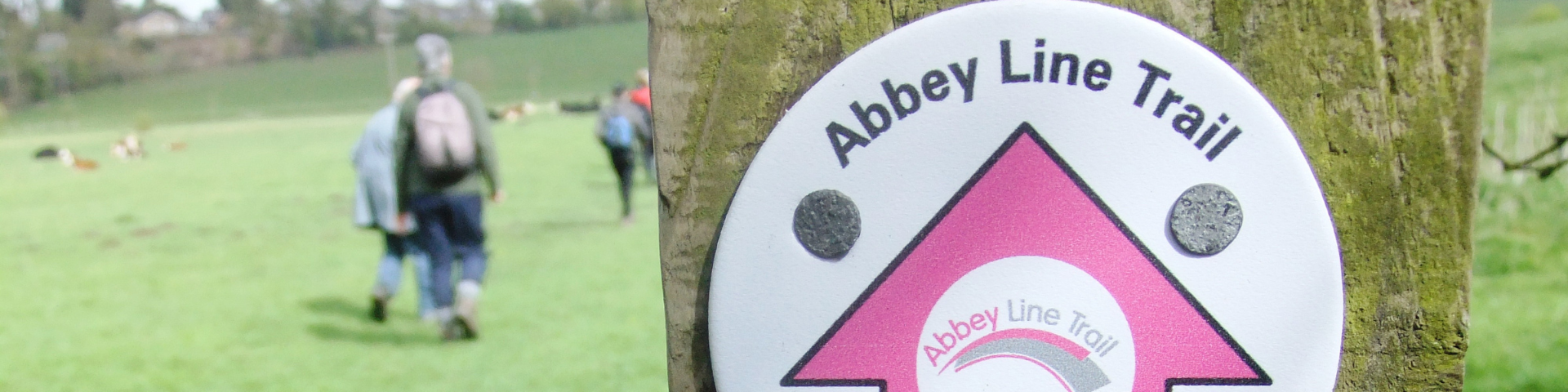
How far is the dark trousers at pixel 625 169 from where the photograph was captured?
877 cm

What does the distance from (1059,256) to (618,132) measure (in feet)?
26.2

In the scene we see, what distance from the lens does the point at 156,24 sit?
87000 millimetres

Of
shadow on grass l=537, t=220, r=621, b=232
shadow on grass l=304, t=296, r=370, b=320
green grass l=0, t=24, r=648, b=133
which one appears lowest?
green grass l=0, t=24, r=648, b=133

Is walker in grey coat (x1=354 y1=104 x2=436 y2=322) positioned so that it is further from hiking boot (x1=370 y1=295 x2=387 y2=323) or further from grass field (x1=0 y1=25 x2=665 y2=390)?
grass field (x1=0 y1=25 x2=665 y2=390)

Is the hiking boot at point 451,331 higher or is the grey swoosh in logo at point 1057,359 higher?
the grey swoosh in logo at point 1057,359

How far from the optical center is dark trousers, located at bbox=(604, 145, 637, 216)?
28.8 ft

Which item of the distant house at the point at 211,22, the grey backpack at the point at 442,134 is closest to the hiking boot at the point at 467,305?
the grey backpack at the point at 442,134

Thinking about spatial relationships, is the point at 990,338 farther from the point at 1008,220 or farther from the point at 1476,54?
the point at 1476,54

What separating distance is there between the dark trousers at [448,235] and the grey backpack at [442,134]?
0.58 ft

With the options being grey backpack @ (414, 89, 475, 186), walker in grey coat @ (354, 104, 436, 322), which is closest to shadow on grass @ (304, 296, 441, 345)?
walker in grey coat @ (354, 104, 436, 322)

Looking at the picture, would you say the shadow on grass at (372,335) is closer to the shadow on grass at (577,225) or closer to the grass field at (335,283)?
the grass field at (335,283)

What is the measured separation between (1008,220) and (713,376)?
28cm

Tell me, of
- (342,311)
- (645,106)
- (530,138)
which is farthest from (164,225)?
(530,138)

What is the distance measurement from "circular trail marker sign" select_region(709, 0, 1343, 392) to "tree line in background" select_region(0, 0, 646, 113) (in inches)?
2412
